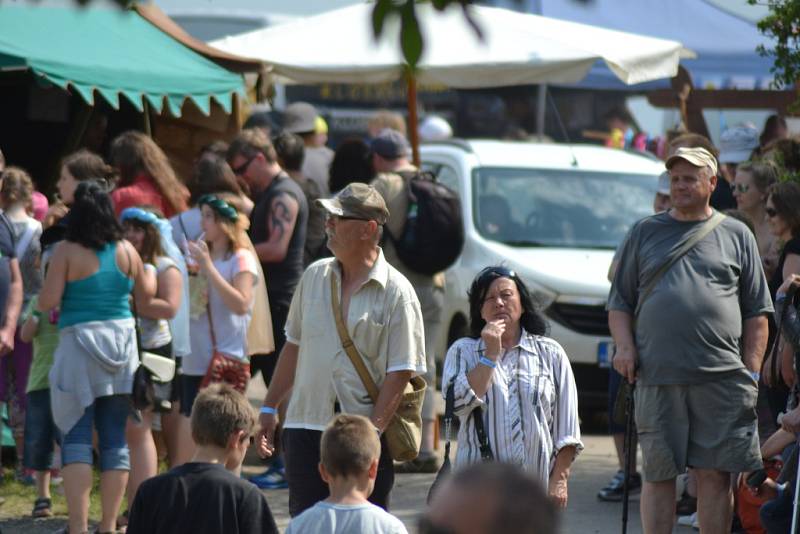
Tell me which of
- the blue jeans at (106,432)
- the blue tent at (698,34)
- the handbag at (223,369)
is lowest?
the blue jeans at (106,432)

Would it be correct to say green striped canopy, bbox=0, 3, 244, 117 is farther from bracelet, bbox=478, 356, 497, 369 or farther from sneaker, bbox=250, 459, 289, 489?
bracelet, bbox=478, 356, 497, 369

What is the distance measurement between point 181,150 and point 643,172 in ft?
12.0

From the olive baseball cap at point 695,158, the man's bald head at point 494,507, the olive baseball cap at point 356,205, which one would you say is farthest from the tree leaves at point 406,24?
the olive baseball cap at point 695,158

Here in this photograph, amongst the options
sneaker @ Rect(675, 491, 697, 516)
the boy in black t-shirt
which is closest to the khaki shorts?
sneaker @ Rect(675, 491, 697, 516)

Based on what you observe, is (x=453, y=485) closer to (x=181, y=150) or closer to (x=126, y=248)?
(x=126, y=248)

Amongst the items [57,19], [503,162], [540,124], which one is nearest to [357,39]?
[503,162]

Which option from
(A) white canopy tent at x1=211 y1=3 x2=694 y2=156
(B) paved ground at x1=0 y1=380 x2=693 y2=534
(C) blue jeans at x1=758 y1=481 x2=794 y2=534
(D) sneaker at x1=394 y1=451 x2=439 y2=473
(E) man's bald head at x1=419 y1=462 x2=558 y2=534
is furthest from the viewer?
(A) white canopy tent at x1=211 y1=3 x2=694 y2=156

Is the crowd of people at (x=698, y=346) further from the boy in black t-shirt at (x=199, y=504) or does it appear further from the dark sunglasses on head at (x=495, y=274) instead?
the boy in black t-shirt at (x=199, y=504)

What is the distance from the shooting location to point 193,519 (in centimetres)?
497

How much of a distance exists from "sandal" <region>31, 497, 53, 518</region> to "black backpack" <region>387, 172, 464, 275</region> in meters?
2.51

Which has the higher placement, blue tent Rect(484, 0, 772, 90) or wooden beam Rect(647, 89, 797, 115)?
blue tent Rect(484, 0, 772, 90)

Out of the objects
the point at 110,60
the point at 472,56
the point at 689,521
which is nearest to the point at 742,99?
the point at 472,56

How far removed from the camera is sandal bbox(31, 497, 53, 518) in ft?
26.3

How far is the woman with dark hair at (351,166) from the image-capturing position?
33.0ft
